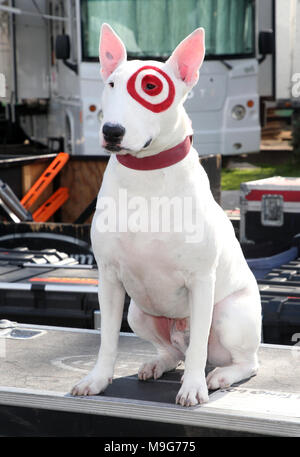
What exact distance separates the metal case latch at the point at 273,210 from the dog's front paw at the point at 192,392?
3003 mm

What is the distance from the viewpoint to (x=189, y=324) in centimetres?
322

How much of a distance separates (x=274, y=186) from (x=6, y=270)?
2038 millimetres

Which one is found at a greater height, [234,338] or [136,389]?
[234,338]

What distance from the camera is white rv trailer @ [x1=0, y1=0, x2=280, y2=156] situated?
10562 millimetres

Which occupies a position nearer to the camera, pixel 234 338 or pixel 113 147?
pixel 113 147

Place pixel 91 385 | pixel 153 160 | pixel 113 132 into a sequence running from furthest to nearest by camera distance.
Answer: pixel 91 385, pixel 153 160, pixel 113 132

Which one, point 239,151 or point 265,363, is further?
point 239,151

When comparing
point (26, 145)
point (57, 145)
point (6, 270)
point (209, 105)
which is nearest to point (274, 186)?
point (6, 270)

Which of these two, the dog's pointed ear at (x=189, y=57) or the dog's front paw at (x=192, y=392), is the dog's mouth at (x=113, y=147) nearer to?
the dog's pointed ear at (x=189, y=57)

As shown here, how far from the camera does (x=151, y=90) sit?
2809 mm

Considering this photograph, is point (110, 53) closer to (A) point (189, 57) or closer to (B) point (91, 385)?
(A) point (189, 57)

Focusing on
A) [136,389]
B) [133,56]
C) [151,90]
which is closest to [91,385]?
[136,389]

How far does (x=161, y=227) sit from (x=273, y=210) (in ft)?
9.91

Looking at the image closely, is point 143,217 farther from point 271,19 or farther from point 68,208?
point 271,19
